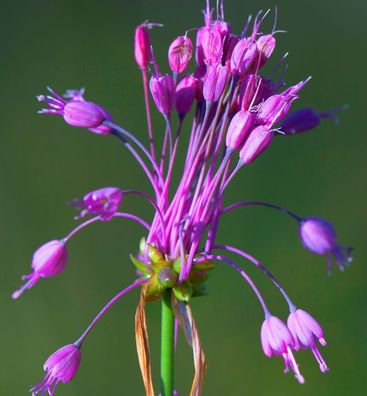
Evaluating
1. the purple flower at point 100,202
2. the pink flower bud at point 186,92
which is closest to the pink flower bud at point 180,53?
the pink flower bud at point 186,92

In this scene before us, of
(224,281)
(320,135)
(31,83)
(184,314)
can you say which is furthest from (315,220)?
(31,83)

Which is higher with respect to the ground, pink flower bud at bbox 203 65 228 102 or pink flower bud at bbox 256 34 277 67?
pink flower bud at bbox 256 34 277 67

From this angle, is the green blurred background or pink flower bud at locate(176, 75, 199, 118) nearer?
pink flower bud at locate(176, 75, 199, 118)

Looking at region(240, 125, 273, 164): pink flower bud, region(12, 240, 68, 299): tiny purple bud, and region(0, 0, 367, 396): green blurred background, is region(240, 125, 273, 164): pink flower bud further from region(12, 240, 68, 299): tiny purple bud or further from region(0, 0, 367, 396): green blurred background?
region(0, 0, 367, 396): green blurred background

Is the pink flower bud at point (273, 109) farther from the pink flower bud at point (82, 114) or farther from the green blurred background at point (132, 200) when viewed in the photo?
the green blurred background at point (132, 200)

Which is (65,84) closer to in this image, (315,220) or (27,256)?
(27,256)

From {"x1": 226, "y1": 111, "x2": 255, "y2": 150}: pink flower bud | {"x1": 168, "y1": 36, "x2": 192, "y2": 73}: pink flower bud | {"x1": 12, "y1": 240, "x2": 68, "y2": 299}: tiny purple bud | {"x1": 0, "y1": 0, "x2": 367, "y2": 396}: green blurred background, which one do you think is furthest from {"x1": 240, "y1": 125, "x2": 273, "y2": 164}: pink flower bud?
{"x1": 0, "y1": 0, "x2": 367, "y2": 396}: green blurred background

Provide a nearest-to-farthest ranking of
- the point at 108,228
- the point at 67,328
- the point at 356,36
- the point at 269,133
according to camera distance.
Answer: the point at 269,133
the point at 67,328
the point at 108,228
the point at 356,36
